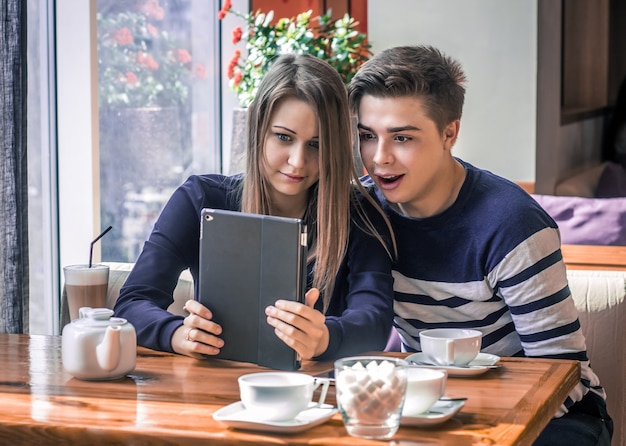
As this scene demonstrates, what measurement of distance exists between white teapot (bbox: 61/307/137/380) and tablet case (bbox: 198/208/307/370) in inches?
7.2

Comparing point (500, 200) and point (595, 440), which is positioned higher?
point (500, 200)

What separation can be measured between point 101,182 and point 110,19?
0.63m

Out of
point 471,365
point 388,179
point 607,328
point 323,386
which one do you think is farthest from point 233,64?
point 323,386

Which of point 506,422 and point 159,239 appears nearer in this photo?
point 506,422

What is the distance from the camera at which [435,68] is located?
1.89 metres

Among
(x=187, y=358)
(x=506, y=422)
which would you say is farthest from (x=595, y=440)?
(x=187, y=358)

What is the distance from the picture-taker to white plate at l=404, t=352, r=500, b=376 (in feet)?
4.61

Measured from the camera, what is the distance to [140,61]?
12.4 ft

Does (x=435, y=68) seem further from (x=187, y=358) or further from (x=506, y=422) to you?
(x=506, y=422)

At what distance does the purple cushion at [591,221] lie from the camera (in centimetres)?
286

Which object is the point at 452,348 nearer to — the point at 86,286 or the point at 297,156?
the point at 297,156

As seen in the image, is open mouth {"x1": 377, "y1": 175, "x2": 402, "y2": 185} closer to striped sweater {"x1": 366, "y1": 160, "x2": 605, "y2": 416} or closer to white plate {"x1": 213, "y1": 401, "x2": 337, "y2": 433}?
striped sweater {"x1": 366, "y1": 160, "x2": 605, "y2": 416}

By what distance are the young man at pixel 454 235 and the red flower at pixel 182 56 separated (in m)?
2.35

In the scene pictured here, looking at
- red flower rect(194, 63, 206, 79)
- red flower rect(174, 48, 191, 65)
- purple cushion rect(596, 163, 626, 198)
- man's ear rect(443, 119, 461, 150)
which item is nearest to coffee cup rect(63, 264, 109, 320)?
man's ear rect(443, 119, 461, 150)
